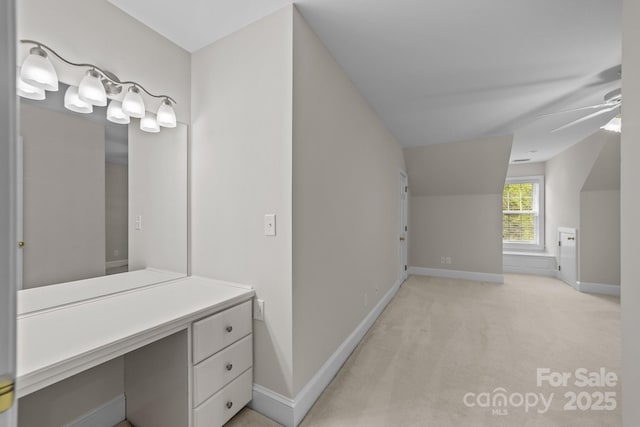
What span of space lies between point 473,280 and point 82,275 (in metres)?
5.43

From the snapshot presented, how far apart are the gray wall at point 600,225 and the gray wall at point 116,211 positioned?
552 centimetres

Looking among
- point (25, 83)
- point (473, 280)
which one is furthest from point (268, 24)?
point (473, 280)

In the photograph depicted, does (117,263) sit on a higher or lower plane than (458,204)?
lower

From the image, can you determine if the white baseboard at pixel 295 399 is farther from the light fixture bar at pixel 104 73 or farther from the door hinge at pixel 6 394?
the light fixture bar at pixel 104 73

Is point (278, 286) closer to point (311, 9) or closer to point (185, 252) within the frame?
point (185, 252)

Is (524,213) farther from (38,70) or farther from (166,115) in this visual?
(38,70)

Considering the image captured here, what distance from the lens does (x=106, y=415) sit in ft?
4.82

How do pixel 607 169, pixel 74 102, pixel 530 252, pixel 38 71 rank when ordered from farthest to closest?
pixel 530 252, pixel 607 169, pixel 74 102, pixel 38 71

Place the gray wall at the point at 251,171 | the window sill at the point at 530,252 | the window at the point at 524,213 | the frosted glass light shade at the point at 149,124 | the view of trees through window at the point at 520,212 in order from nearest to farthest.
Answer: the gray wall at the point at 251,171, the frosted glass light shade at the point at 149,124, the window sill at the point at 530,252, the window at the point at 524,213, the view of trees through window at the point at 520,212

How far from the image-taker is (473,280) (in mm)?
4789

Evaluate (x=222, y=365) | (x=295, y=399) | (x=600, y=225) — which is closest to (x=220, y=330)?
(x=222, y=365)

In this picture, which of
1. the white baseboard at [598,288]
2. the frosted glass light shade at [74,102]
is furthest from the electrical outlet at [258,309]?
the white baseboard at [598,288]

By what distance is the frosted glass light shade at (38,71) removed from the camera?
3.78ft

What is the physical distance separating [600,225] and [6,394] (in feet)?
19.3
